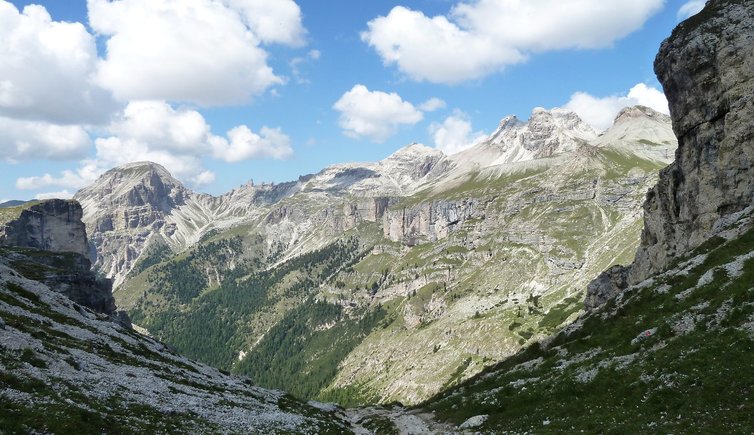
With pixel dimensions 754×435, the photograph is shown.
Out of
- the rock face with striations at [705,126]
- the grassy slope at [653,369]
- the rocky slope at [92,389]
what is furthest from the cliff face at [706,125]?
the rocky slope at [92,389]

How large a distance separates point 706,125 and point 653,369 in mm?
73423

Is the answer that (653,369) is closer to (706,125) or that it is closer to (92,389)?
(92,389)

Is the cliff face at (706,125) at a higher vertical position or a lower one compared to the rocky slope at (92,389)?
higher

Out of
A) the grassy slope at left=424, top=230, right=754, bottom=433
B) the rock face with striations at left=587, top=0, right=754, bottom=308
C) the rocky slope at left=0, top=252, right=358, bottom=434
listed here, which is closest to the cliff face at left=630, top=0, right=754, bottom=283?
the rock face with striations at left=587, top=0, right=754, bottom=308

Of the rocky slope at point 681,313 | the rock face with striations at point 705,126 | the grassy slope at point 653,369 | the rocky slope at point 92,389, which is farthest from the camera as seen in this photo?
the rock face with striations at point 705,126

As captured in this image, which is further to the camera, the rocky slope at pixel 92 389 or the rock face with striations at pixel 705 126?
the rock face with striations at pixel 705 126

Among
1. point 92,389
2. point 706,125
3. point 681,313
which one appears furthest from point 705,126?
point 92,389

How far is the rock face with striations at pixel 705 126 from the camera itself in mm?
82812

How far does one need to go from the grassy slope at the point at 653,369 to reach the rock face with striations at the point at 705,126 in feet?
81.1

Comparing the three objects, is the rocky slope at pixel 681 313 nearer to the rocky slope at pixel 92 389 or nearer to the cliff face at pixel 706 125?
the cliff face at pixel 706 125

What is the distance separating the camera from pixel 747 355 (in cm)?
3288

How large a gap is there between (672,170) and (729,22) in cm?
2970

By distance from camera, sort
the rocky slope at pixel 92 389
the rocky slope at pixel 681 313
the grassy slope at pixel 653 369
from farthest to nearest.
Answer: the rocky slope at pixel 681 313, the grassy slope at pixel 653 369, the rocky slope at pixel 92 389

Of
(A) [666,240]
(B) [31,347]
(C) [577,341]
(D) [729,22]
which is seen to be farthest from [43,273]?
(D) [729,22]
